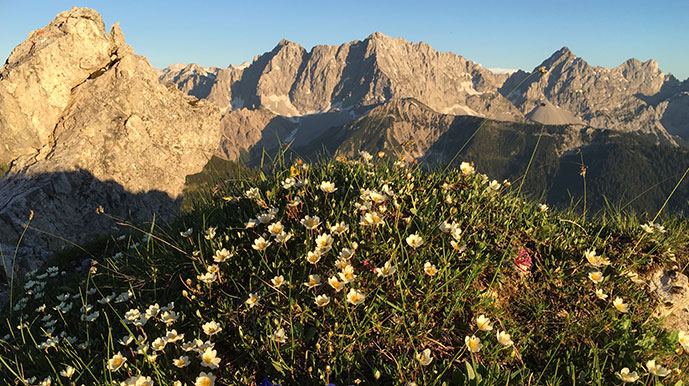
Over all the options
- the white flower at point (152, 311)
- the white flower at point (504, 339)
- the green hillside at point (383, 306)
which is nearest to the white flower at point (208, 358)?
the green hillside at point (383, 306)

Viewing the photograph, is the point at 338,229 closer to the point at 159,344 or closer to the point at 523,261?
the point at 159,344

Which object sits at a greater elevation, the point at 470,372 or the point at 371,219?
the point at 371,219

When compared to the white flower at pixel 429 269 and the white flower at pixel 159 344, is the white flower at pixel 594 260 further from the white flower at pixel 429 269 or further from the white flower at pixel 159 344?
the white flower at pixel 159 344

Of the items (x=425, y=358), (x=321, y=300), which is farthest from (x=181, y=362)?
(x=425, y=358)

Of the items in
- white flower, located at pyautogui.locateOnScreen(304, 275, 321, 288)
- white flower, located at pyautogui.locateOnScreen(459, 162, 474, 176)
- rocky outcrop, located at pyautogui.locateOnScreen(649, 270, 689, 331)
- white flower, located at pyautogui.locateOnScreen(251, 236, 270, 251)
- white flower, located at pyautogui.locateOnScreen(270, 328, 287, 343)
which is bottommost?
rocky outcrop, located at pyautogui.locateOnScreen(649, 270, 689, 331)

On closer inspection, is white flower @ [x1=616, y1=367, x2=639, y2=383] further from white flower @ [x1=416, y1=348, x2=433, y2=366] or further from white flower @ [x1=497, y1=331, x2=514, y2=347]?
white flower @ [x1=416, y1=348, x2=433, y2=366]

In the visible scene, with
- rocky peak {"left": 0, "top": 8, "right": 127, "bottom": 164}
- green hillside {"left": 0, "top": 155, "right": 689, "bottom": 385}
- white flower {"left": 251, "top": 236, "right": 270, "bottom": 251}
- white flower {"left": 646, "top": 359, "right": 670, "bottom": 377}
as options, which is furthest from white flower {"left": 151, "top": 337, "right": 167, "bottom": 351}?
rocky peak {"left": 0, "top": 8, "right": 127, "bottom": 164}

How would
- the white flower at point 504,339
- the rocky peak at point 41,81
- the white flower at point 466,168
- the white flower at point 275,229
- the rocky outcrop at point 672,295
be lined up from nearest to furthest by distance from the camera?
the white flower at point 504,339 < the white flower at point 275,229 < the rocky outcrop at point 672,295 < the white flower at point 466,168 < the rocky peak at point 41,81

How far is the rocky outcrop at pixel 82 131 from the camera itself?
2766 inches

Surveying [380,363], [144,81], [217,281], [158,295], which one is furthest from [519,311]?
[144,81]

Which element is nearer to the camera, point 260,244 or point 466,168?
point 260,244

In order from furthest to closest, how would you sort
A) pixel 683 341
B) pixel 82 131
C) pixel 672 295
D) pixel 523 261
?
pixel 82 131 → pixel 672 295 → pixel 523 261 → pixel 683 341

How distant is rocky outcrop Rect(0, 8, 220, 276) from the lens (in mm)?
70250

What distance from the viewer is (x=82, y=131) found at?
264 feet
